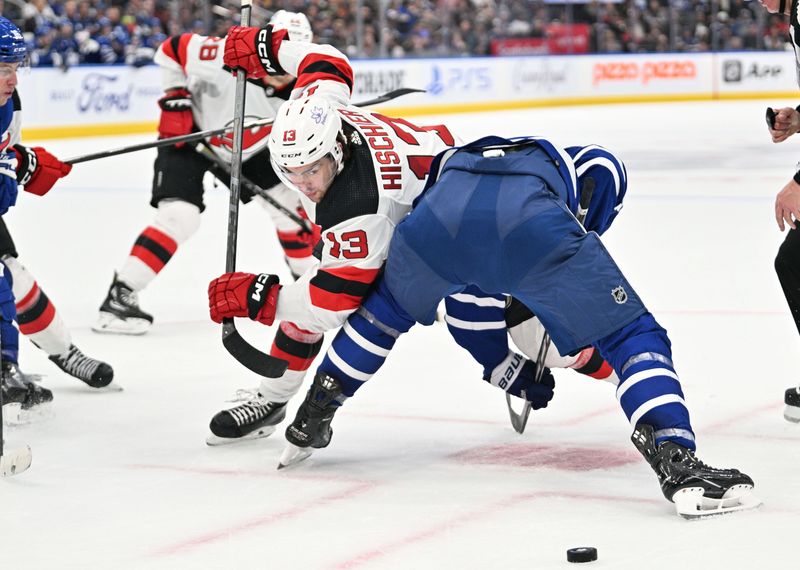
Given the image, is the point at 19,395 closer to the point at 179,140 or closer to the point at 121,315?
the point at 179,140

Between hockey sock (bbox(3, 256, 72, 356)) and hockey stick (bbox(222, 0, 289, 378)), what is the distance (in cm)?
74

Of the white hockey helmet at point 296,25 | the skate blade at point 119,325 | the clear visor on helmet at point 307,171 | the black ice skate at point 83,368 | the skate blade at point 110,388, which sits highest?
the white hockey helmet at point 296,25

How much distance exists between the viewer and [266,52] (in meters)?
3.61

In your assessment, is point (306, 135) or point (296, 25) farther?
point (296, 25)

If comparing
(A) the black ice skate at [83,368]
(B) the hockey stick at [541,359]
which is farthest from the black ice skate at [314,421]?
(A) the black ice skate at [83,368]

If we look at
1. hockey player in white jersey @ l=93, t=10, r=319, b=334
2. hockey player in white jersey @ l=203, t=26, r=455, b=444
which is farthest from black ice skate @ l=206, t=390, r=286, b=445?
hockey player in white jersey @ l=93, t=10, r=319, b=334

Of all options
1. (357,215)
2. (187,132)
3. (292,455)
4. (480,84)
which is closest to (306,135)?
(357,215)

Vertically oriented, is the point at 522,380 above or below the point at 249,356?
below

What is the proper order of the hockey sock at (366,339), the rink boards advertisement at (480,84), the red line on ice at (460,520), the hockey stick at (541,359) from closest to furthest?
the red line on ice at (460,520) → the hockey sock at (366,339) → the hockey stick at (541,359) → the rink boards advertisement at (480,84)

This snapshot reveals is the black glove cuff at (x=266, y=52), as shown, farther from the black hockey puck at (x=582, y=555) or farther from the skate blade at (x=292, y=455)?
the black hockey puck at (x=582, y=555)

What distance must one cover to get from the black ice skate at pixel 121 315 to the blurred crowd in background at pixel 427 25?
588cm

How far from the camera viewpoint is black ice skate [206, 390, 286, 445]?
3502mm

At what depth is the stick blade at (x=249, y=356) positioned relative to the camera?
127 inches

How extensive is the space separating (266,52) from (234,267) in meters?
0.59
